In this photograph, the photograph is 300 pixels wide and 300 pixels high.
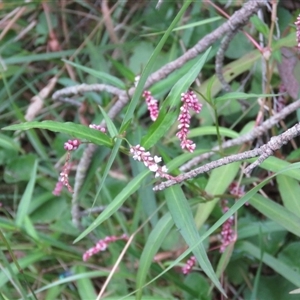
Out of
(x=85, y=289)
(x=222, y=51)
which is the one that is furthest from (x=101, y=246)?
(x=222, y=51)

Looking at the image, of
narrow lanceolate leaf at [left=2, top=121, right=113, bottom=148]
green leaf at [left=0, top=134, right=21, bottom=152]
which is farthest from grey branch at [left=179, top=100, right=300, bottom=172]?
green leaf at [left=0, top=134, right=21, bottom=152]

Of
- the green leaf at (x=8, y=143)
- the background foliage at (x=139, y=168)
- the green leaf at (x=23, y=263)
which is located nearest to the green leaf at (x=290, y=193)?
the background foliage at (x=139, y=168)

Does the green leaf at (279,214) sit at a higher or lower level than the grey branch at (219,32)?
lower

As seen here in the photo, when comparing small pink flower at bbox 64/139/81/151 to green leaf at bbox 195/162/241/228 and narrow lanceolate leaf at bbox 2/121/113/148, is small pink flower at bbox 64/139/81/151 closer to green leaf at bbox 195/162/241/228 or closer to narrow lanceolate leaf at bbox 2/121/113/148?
narrow lanceolate leaf at bbox 2/121/113/148

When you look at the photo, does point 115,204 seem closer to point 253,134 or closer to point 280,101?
point 253,134

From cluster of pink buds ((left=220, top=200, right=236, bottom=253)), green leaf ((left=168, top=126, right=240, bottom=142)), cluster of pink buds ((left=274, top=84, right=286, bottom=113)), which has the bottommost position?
cluster of pink buds ((left=220, top=200, right=236, bottom=253))

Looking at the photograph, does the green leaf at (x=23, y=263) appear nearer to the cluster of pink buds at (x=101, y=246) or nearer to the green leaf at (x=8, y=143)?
the cluster of pink buds at (x=101, y=246)

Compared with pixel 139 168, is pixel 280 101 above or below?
above
